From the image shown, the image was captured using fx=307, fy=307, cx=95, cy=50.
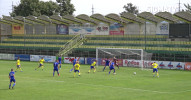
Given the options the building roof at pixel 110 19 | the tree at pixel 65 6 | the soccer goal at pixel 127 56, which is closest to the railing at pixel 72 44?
the building roof at pixel 110 19

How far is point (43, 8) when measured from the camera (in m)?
99.8

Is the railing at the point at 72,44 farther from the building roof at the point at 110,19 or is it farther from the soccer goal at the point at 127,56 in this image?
the soccer goal at the point at 127,56

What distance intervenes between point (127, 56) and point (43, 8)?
5343 cm

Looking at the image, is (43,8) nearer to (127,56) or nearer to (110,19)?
(110,19)

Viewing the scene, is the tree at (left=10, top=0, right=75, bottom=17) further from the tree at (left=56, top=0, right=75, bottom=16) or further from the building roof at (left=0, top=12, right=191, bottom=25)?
the building roof at (left=0, top=12, right=191, bottom=25)

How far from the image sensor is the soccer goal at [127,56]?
5150 cm

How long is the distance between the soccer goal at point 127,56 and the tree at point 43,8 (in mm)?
48047

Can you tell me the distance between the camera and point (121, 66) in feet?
178

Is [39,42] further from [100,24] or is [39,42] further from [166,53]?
[166,53]

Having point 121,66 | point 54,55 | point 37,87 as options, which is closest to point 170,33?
point 121,66

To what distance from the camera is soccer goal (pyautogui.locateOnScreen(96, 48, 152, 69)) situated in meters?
51.5

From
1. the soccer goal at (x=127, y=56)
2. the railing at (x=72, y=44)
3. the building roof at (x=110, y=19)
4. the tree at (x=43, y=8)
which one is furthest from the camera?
the tree at (x=43, y=8)

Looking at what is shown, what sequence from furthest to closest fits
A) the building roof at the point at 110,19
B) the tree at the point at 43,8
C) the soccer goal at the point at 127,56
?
the tree at the point at 43,8, the building roof at the point at 110,19, the soccer goal at the point at 127,56

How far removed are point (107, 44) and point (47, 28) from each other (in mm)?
23580
